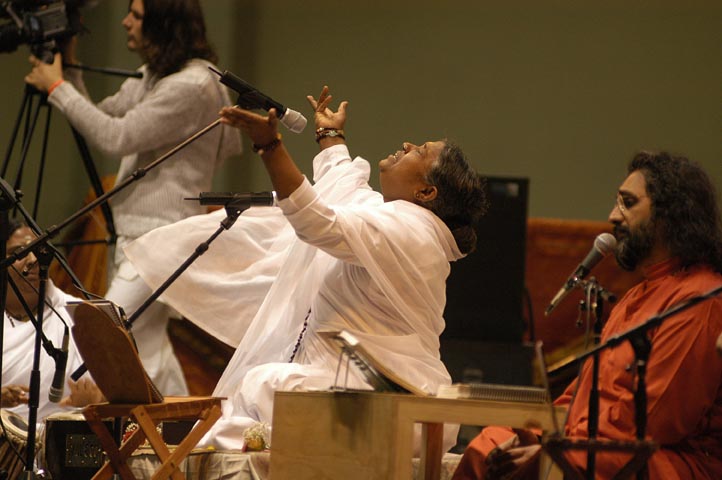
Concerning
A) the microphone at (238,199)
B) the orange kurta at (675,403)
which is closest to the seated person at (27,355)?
the microphone at (238,199)

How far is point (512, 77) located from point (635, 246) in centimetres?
446

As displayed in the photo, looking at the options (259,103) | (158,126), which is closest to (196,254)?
(259,103)

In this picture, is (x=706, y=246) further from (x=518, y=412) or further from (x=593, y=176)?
(x=593, y=176)

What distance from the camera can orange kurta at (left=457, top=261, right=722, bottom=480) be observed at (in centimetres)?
327

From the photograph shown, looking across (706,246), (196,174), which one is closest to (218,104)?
(196,174)

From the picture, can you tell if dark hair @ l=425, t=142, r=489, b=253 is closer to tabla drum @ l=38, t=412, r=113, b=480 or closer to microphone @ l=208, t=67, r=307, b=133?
microphone @ l=208, t=67, r=307, b=133

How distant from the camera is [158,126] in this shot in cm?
506

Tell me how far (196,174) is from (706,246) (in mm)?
2508

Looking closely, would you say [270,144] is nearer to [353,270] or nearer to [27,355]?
[353,270]

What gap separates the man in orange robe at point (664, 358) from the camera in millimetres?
3295

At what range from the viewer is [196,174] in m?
5.20

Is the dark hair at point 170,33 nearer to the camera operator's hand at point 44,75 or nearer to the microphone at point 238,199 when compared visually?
the camera operator's hand at point 44,75

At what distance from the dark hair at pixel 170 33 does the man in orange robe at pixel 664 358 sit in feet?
7.70

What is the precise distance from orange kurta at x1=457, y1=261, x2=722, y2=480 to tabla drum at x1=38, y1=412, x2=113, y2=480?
1.29 metres
